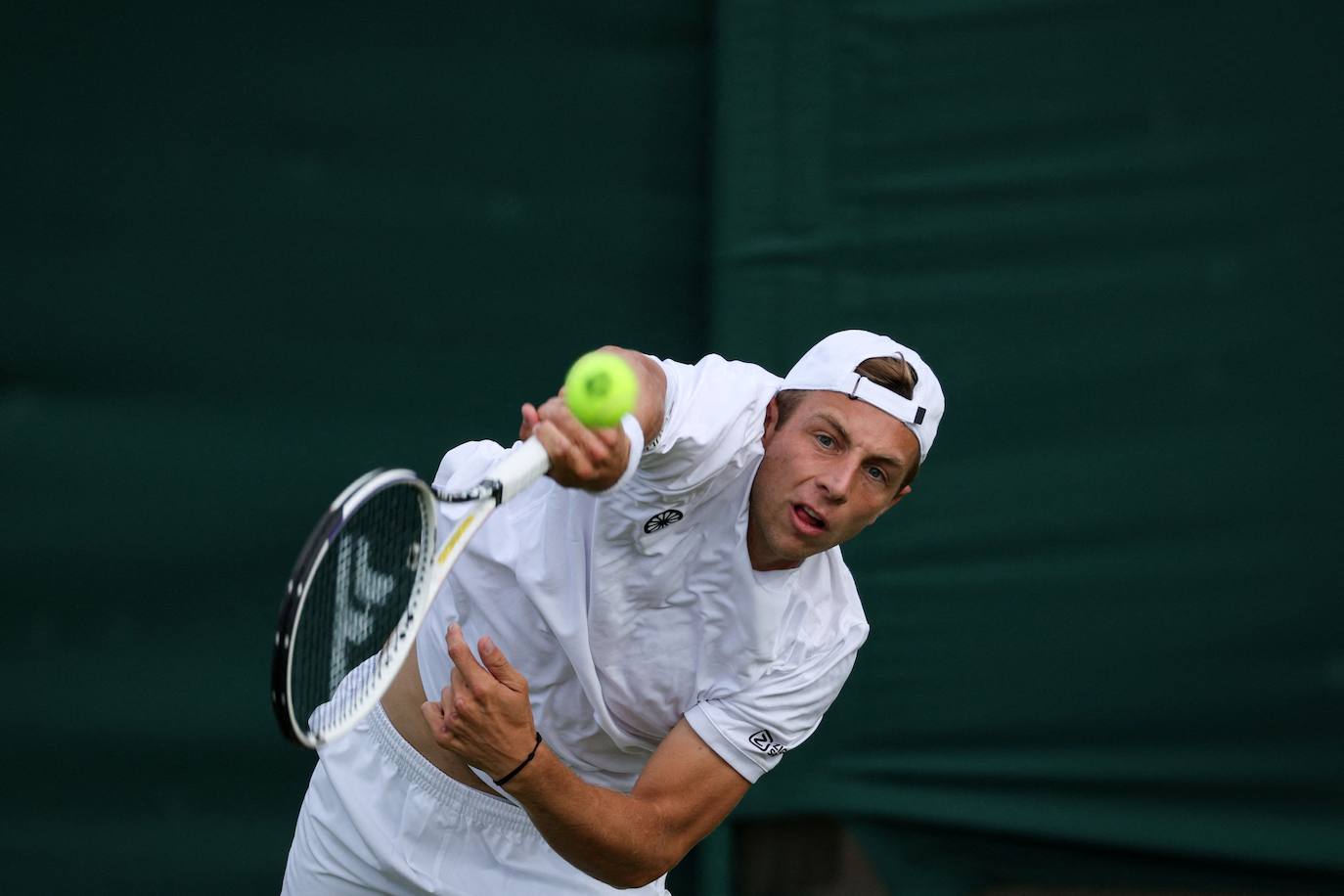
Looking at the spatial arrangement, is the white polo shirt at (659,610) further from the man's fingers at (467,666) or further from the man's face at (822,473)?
the man's fingers at (467,666)

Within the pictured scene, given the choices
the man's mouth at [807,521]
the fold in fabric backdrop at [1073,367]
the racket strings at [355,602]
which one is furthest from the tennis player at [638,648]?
the fold in fabric backdrop at [1073,367]

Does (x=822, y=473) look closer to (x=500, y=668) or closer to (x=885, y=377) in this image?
(x=885, y=377)

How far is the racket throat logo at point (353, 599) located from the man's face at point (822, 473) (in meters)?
0.56

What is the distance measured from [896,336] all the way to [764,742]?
1.49 metres

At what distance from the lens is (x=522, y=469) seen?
6.31 feet

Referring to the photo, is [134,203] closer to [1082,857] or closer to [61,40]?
[61,40]

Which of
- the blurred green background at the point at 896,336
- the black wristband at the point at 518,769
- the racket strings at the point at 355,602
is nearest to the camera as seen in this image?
the racket strings at the point at 355,602

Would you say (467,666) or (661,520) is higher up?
(661,520)

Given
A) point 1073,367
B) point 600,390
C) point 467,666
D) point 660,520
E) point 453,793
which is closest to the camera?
point 600,390

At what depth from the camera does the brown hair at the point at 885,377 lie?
7.82ft

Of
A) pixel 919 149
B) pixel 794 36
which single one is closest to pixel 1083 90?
pixel 919 149

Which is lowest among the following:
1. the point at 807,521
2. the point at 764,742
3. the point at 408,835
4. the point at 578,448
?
the point at 408,835

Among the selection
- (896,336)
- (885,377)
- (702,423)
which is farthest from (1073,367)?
(702,423)

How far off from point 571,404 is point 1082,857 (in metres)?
2.34
